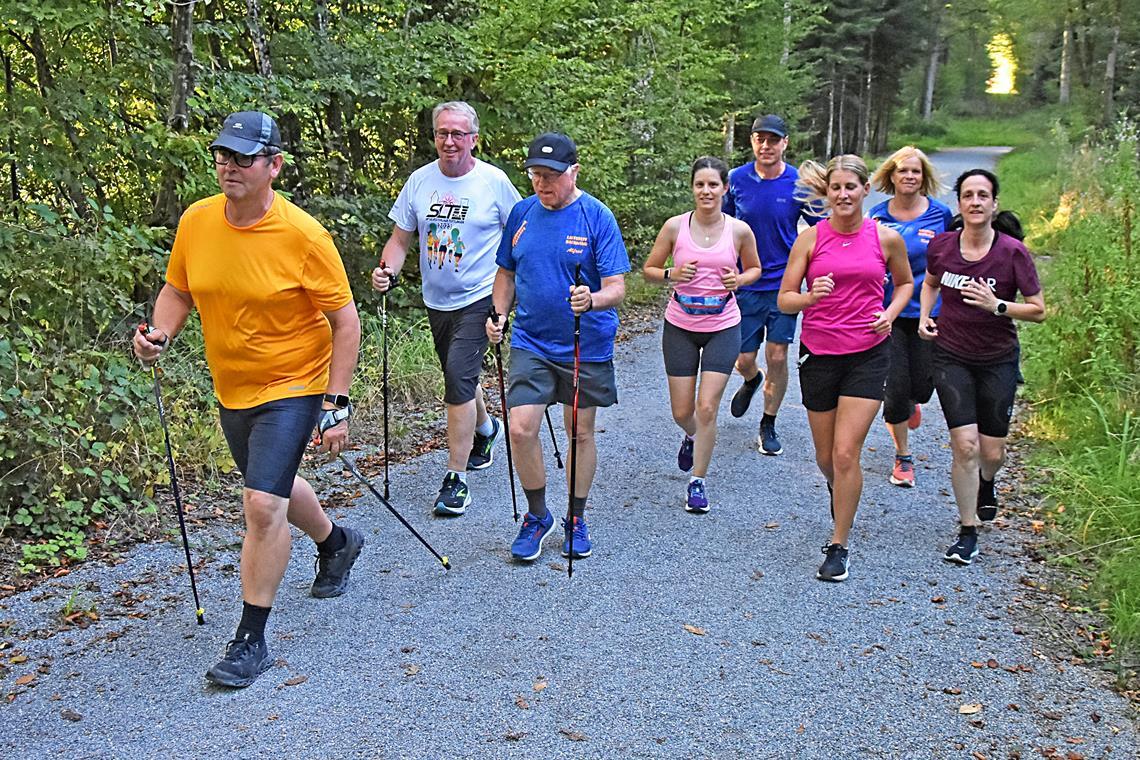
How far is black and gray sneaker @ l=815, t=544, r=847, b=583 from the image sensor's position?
5234 millimetres

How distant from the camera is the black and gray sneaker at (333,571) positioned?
→ 194 inches

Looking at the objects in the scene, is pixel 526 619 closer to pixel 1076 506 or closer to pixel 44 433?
pixel 44 433

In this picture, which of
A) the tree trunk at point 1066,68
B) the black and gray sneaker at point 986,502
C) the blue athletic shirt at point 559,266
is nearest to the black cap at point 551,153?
the blue athletic shirt at point 559,266


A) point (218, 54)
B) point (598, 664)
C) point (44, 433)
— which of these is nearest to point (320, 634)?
point (598, 664)

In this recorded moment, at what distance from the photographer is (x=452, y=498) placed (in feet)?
20.0

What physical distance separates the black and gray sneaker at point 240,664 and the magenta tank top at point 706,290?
3.30 m

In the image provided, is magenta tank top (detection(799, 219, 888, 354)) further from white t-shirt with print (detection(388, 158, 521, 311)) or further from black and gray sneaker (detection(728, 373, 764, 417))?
black and gray sneaker (detection(728, 373, 764, 417))

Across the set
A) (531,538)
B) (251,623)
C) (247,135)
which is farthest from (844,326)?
(251,623)

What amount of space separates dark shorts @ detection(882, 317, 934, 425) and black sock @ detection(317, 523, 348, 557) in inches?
142

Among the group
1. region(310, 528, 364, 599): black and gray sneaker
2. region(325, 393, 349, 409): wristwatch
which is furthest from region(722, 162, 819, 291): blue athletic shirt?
region(325, 393, 349, 409): wristwatch

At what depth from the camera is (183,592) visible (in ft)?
16.3

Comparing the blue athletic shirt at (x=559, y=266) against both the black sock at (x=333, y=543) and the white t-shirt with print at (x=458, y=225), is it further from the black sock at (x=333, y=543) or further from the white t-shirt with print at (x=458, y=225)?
the black sock at (x=333, y=543)

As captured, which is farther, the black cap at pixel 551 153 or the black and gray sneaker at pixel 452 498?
the black and gray sneaker at pixel 452 498

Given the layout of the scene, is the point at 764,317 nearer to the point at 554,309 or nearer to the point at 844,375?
the point at 844,375
